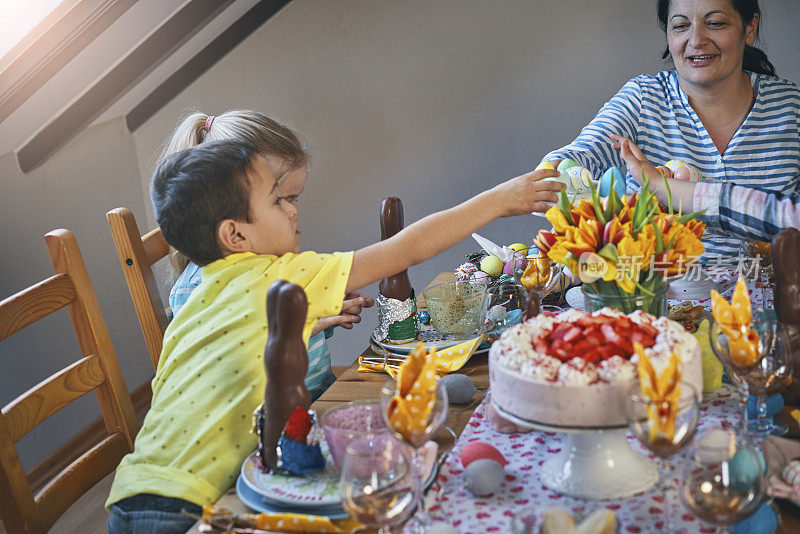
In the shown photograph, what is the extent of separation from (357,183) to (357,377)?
203 cm

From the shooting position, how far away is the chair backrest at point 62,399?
3.78ft

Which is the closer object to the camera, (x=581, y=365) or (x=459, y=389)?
(x=581, y=365)

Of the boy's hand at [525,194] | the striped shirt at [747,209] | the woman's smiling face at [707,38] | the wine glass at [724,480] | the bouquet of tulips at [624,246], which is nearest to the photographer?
the wine glass at [724,480]

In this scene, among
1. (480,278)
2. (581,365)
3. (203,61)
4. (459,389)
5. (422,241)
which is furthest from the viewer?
(203,61)

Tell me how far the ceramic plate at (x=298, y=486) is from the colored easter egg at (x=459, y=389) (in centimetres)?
24

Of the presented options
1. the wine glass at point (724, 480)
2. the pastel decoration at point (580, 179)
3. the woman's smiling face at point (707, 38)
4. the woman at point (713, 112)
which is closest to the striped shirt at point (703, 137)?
the woman at point (713, 112)

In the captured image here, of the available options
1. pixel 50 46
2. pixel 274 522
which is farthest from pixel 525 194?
pixel 50 46

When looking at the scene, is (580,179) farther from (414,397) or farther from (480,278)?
(414,397)

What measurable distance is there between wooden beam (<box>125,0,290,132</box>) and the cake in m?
2.52

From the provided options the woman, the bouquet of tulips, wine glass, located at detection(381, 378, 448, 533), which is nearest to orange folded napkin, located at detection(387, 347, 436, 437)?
wine glass, located at detection(381, 378, 448, 533)

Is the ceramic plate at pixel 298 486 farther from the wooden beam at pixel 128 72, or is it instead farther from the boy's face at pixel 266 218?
the wooden beam at pixel 128 72

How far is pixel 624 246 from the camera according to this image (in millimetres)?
1025

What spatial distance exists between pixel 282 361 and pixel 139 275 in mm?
844

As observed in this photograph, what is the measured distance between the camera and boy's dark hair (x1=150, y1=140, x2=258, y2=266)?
3.99 feet
